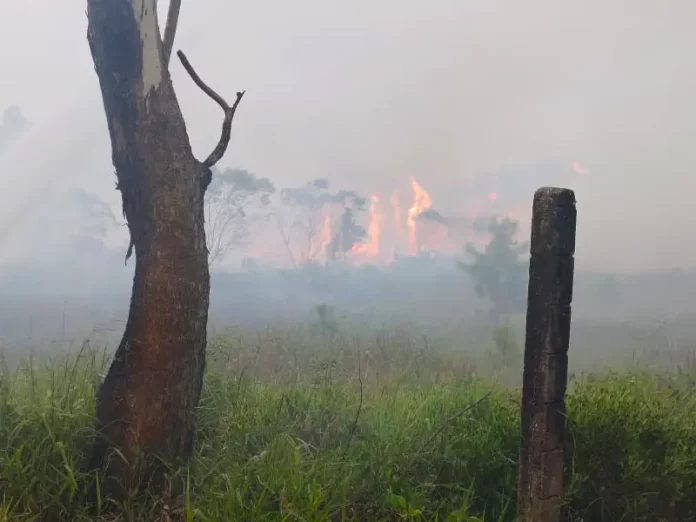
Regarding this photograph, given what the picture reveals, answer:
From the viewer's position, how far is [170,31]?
260cm

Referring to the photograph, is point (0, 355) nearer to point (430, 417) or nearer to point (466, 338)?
point (430, 417)

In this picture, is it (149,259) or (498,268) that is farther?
(498,268)

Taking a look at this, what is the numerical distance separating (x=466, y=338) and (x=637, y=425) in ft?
9.27

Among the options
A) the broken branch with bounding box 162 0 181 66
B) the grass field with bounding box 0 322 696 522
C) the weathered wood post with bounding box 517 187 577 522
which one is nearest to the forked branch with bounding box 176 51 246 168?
the broken branch with bounding box 162 0 181 66

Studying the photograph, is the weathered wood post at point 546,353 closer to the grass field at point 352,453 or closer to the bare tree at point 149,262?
the grass field at point 352,453

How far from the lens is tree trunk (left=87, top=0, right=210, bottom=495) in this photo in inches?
89.9

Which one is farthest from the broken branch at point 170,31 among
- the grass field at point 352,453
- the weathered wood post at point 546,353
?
the weathered wood post at point 546,353

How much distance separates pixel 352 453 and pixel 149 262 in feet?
4.12

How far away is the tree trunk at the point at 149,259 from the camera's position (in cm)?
228

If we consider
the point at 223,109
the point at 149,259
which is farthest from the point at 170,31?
the point at 149,259

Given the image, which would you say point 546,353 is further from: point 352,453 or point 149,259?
point 149,259

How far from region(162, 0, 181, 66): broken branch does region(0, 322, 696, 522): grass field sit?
1.53 m

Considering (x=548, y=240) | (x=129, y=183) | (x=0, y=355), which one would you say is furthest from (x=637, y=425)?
(x=0, y=355)

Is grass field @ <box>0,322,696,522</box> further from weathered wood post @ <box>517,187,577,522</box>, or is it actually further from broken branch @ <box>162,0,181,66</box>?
broken branch @ <box>162,0,181,66</box>
